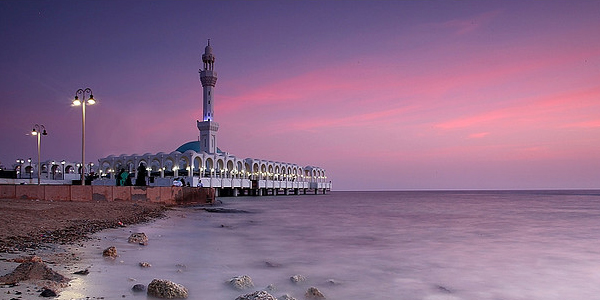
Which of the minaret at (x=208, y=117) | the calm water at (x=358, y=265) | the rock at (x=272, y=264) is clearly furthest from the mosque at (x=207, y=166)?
the rock at (x=272, y=264)

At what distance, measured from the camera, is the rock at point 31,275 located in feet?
15.6

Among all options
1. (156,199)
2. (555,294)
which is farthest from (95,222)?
(156,199)

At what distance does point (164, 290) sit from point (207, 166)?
74043 mm

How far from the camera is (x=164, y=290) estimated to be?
5008 mm

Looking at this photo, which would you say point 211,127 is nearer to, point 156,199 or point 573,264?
point 156,199

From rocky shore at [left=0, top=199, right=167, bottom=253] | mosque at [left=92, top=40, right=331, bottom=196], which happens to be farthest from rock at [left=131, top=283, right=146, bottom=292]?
mosque at [left=92, top=40, right=331, bottom=196]

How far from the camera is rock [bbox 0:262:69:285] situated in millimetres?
4758

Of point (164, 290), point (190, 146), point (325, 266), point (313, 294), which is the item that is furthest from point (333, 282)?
point (190, 146)

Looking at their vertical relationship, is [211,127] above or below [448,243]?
above

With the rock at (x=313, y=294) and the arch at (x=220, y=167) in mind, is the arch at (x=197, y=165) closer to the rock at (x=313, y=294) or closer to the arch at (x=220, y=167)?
the arch at (x=220, y=167)

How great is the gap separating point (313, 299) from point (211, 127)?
77.8m

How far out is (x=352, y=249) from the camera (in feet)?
36.6

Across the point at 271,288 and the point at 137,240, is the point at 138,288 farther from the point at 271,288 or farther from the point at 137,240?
the point at 137,240

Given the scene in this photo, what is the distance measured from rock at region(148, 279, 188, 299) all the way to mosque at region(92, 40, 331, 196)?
54.7 meters
